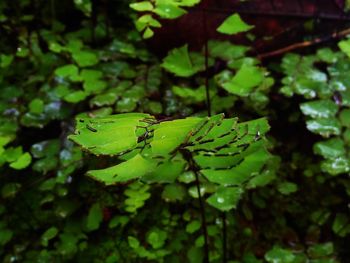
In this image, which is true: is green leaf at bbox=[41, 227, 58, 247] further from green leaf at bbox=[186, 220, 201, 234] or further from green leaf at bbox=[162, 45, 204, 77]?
green leaf at bbox=[162, 45, 204, 77]

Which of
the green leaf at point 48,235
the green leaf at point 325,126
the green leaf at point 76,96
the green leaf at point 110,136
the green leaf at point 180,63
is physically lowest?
the green leaf at point 48,235

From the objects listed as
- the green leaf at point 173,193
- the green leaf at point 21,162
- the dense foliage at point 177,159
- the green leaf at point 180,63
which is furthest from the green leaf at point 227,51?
the green leaf at point 21,162

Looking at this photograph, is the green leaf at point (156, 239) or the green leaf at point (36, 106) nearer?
the green leaf at point (156, 239)

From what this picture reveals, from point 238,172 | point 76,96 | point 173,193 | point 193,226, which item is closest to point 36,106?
point 76,96

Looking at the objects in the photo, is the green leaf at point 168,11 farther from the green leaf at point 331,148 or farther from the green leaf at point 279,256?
the green leaf at point 279,256

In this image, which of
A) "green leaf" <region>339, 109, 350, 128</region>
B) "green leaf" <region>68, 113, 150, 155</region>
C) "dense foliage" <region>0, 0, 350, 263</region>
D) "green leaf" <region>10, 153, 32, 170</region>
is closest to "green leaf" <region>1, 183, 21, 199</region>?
"dense foliage" <region>0, 0, 350, 263</region>
